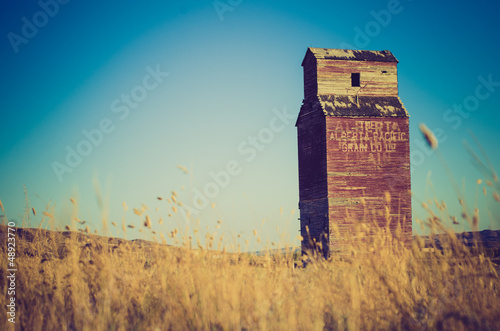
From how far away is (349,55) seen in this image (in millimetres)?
24391

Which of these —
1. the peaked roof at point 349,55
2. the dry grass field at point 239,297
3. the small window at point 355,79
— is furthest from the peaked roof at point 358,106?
the dry grass field at point 239,297

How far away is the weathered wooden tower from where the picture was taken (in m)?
21.8

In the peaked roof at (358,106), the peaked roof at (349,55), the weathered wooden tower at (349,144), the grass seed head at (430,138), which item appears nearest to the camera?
the grass seed head at (430,138)

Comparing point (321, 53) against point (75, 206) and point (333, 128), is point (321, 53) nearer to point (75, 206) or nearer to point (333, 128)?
point (333, 128)

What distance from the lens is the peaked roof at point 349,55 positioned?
2408 cm

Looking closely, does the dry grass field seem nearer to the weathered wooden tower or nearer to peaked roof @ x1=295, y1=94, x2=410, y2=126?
the weathered wooden tower

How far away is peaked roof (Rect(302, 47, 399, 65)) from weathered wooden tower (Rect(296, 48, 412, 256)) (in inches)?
2.3

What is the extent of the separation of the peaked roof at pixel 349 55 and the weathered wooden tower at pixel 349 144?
0.06m

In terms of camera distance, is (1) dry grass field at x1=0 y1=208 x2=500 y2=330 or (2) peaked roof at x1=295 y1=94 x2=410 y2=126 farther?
(2) peaked roof at x1=295 y1=94 x2=410 y2=126

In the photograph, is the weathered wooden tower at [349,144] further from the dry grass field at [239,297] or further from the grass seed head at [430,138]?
the grass seed head at [430,138]

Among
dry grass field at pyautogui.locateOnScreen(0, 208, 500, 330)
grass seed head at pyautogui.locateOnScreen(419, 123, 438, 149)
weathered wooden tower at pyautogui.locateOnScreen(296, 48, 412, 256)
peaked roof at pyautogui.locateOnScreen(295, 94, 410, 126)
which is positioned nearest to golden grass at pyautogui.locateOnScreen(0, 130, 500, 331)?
dry grass field at pyautogui.locateOnScreen(0, 208, 500, 330)

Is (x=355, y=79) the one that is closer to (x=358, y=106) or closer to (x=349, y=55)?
(x=349, y=55)

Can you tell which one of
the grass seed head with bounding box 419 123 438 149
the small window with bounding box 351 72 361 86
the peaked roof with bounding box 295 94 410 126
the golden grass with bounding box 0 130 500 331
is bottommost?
the golden grass with bounding box 0 130 500 331

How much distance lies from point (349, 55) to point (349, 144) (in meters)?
5.80
